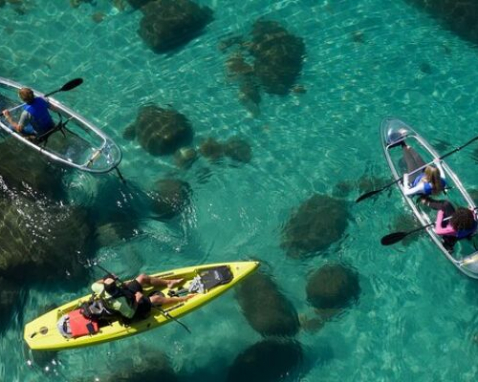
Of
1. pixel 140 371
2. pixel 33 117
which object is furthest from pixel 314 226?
pixel 33 117

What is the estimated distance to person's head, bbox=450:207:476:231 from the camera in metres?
11.9

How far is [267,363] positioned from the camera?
12.1 m

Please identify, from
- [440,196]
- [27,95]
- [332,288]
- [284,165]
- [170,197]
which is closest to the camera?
[332,288]

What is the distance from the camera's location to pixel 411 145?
14180 millimetres

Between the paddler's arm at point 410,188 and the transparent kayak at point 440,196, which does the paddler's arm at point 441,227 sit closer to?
the transparent kayak at point 440,196

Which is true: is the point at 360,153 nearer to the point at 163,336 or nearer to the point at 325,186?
the point at 325,186

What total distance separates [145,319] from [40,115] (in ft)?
15.1

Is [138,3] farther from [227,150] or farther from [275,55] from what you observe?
[227,150]

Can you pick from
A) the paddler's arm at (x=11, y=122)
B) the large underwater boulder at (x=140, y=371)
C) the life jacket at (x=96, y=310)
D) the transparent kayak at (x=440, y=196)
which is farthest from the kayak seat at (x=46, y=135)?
the transparent kayak at (x=440, y=196)

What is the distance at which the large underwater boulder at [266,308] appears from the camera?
12.2 m

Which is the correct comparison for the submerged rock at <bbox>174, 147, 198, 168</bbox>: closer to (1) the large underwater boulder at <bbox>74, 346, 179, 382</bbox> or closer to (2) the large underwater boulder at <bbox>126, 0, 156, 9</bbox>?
(1) the large underwater boulder at <bbox>74, 346, 179, 382</bbox>

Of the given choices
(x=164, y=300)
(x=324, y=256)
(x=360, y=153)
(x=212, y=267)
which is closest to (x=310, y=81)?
(x=360, y=153)

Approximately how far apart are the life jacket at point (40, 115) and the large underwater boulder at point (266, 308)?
4.97 m

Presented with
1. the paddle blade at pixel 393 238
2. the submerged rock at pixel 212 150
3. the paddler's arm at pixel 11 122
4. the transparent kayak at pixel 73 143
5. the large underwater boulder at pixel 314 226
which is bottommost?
the large underwater boulder at pixel 314 226
